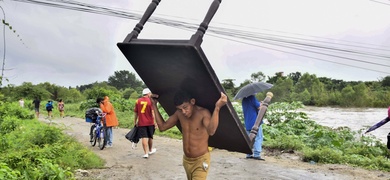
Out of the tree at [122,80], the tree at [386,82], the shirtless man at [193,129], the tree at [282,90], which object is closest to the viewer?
the shirtless man at [193,129]

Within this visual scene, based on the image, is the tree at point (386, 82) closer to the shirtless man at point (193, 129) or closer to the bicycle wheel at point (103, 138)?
the bicycle wheel at point (103, 138)

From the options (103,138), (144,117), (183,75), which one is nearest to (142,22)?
(183,75)

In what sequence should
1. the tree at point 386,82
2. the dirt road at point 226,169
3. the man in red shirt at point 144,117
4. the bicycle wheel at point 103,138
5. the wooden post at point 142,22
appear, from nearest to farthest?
the wooden post at point 142,22, the dirt road at point 226,169, the man in red shirt at point 144,117, the bicycle wheel at point 103,138, the tree at point 386,82

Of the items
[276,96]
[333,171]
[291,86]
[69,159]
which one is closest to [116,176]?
[69,159]

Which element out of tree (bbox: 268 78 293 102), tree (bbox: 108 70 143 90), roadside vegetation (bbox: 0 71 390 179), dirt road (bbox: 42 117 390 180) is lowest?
dirt road (bbox: 42 117 390 180)

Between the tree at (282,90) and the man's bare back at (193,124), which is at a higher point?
the tree at (282,90)

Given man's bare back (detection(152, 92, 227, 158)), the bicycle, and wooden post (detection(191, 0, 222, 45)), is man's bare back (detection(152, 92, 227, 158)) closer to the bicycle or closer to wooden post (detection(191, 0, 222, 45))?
wooden post (detection(191, 0, 222, 45))

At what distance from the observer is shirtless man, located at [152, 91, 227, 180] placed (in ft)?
9.98

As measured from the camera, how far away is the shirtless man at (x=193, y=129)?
3043 millimetres

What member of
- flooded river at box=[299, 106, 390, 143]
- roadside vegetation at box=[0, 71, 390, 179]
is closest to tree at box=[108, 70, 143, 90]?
roadside vegetation at box=[0, 71, 390, 179]

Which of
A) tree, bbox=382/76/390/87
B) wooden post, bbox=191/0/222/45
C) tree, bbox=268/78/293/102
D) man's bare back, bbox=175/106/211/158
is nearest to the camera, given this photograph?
wooden post, bbox=191/0/222/45

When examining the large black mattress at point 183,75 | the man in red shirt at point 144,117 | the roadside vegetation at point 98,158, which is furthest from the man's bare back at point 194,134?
the man in red shirt at point 144,117

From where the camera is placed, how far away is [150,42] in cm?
250

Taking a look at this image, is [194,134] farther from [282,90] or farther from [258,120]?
[282,90]
